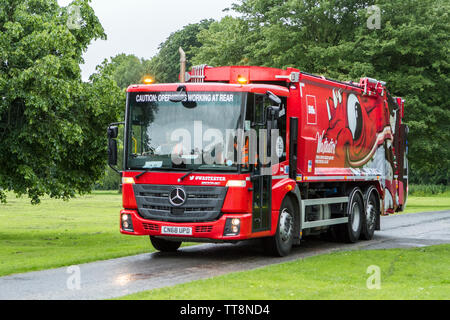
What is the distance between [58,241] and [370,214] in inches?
322

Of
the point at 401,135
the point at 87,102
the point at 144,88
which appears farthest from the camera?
the point at 401,135

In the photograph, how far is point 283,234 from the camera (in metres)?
14.9

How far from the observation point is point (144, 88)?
1432 centimetres

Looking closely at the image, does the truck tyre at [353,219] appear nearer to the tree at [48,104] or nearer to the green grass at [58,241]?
the green grass at [58,241]

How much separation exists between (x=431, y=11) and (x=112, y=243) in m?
24.6

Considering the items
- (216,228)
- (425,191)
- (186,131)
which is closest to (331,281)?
(216,228)

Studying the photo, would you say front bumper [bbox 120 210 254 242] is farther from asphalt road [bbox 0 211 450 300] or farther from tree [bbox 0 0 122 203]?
tree [bbox 0 0 122 203]

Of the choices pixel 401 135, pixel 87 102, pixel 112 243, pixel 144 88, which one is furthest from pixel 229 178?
pixel 401 135

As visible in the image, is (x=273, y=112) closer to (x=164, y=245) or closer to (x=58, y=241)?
(x=164, y=245)

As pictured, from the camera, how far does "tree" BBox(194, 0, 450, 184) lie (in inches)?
1448

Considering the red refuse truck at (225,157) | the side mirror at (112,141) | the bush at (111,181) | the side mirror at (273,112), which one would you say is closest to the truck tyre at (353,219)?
the red refuse truck at (225,157)

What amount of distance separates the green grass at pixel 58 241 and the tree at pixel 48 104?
1.50 meters

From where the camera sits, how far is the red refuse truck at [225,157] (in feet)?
44.2
